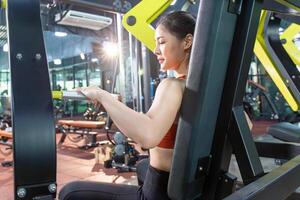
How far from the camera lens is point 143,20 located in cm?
216

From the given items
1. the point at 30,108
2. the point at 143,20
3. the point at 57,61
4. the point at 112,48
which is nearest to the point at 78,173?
the point at 143,20

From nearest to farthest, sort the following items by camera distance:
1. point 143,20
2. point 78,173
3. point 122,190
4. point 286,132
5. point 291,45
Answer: point 122,190, point 286,132, point 143,20, point 291,45, point 78,173

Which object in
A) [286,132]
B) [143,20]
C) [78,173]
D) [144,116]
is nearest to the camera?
[144,116]

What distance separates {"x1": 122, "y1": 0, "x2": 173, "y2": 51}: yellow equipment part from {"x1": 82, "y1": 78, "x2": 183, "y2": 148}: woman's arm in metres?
1.28

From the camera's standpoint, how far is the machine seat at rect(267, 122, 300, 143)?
1.84 metres

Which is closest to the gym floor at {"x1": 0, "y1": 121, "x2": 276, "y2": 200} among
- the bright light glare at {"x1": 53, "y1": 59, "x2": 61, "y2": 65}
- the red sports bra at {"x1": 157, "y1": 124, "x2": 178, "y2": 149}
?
the red sports bra at {"x1": 157, "y1": 124, "x2": 178, "y2": 149}

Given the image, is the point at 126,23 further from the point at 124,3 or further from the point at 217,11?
the point at 217,11

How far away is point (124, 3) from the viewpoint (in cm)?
201

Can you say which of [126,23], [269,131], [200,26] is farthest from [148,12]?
[200,26]

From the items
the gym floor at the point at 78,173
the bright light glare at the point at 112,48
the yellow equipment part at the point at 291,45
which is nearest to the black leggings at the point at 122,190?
the gym floor at the point at 78,173

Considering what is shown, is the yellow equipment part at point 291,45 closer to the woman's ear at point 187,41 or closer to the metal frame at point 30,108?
the woman's ear at point 187,41

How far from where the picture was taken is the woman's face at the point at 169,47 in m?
1.09

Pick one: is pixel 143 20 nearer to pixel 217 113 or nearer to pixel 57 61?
pixel 217 113

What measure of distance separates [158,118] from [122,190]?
1.56 ft
